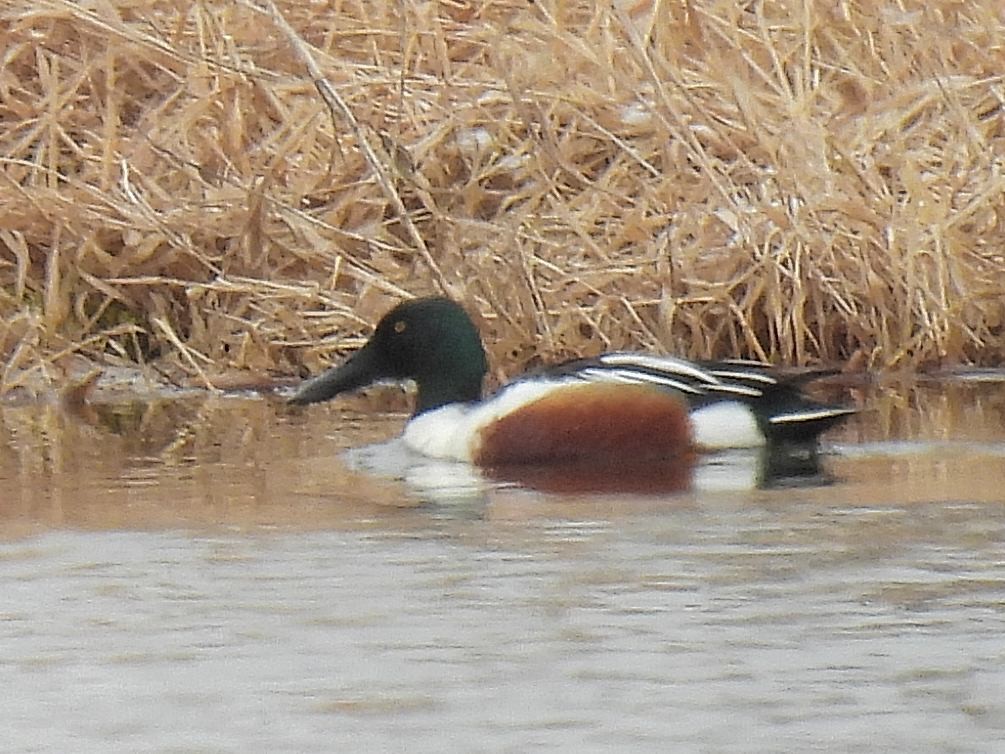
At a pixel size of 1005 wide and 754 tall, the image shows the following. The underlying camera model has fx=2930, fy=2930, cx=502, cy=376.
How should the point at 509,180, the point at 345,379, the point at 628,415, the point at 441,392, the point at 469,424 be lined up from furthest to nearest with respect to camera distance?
1. the point at 509,180
2. the point at 345,379
3. the point at 441,392
4. the point at 469,424
5. the point at 628,415

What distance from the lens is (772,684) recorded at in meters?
4.04

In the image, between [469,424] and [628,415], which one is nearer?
[628,415]

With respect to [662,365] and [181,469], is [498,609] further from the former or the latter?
[662,365]

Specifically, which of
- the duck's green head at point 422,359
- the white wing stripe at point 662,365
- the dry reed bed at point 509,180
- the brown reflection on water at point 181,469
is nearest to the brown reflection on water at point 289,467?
the brown reflection on water at point 181,469

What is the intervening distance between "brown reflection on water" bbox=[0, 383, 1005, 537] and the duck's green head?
130mm

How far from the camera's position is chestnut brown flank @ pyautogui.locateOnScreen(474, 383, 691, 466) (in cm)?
688

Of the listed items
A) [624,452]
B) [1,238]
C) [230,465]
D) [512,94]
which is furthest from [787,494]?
[1,238]

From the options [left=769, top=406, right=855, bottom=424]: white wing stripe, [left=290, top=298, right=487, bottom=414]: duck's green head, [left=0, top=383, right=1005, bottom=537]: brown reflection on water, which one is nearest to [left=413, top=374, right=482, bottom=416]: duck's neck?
[left=290, top=298, right=487, bottom=414]: duck's green head

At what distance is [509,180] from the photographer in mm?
9727

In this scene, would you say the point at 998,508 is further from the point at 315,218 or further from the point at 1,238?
the point at 1,238

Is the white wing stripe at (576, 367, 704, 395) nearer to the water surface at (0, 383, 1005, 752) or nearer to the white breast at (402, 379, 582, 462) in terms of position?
the white breast at (402, 379, 582, 462)

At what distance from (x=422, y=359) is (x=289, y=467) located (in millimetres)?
841

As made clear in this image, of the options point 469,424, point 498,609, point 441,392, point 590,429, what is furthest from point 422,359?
point 498,609

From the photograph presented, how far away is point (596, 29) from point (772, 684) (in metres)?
5.67
